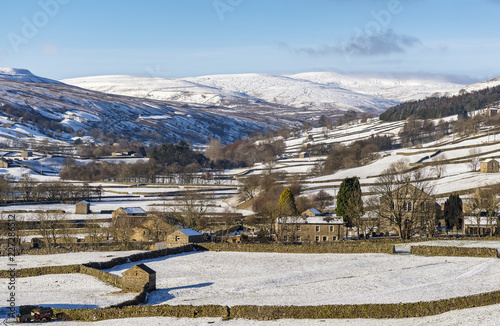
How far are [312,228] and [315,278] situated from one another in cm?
2778

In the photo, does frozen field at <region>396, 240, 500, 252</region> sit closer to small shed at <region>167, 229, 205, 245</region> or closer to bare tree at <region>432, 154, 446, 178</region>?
small shed at <region>167, 229, 205, 245</region>

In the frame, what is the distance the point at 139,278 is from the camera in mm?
39156

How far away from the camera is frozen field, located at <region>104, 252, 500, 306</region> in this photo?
114 feet

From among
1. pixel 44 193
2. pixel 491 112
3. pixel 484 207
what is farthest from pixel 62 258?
pixel 491 112

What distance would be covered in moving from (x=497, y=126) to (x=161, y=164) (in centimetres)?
8873

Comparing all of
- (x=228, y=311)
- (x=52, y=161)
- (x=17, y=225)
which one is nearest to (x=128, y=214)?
(x=17, y=225)

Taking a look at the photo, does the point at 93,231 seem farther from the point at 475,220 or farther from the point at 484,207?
the point at 484,207

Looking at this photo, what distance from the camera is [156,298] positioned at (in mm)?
37156

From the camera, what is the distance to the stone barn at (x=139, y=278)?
38.9 metres

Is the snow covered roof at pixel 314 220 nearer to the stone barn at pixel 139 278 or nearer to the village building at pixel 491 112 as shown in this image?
the stone barn at pixel 139 278

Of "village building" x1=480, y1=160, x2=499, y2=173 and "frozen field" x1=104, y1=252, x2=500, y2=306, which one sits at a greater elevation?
"village building" x1=480, y1=160, x2=499, y2=173

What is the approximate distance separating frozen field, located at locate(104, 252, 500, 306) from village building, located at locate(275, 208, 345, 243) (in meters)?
15.8

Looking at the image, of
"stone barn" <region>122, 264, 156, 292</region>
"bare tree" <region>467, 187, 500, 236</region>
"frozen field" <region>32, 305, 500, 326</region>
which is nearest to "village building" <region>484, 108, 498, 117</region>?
Answer: "bare tree" <region>467, 187, 500, 236</region>

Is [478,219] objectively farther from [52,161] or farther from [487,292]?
[52,161]
